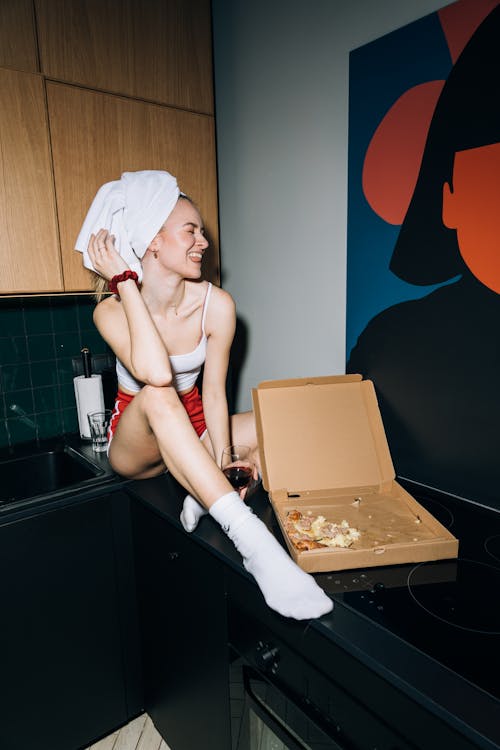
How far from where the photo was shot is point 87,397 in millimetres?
1811

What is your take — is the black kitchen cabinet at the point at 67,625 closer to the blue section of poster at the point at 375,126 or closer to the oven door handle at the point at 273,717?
the oven door handle at the point at 273,717

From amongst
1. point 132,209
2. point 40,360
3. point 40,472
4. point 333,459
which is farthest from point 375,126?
point 40,472

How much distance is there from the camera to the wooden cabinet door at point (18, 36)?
1.31 m

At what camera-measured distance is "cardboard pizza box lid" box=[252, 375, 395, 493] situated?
1.27 meters

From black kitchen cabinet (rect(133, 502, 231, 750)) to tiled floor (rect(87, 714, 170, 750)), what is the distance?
2.0 inches

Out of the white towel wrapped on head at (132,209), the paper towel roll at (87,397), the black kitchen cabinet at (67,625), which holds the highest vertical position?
the white towel wrapped on head at (132,209)

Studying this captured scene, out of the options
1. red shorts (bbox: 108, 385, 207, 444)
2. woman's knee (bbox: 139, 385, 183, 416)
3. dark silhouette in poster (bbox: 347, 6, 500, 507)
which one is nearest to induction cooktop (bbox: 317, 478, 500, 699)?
dark silhouette in poster (bbox: 347, 6, 500, 507)

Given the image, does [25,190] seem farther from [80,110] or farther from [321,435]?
[321,435]

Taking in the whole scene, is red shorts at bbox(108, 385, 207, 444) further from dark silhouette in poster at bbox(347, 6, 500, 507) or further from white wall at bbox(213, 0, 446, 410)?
dark silhouette in poster at bbox(347, 6, 500, 507)

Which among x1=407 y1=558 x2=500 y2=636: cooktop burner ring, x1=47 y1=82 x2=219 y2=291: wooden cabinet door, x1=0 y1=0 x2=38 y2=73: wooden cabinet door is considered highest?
x1=0 y1=0 x2=38 y2=73: wooden cabinet door

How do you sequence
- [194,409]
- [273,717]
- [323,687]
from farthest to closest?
1. [194,409]
2. [273,717]
3. [323,687]

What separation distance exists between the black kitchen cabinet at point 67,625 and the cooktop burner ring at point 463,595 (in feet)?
2.92

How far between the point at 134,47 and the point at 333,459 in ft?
4.63

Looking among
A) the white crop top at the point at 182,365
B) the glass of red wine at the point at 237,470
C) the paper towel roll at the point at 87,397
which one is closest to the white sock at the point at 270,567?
the glass of red wine at the point at 237,470
